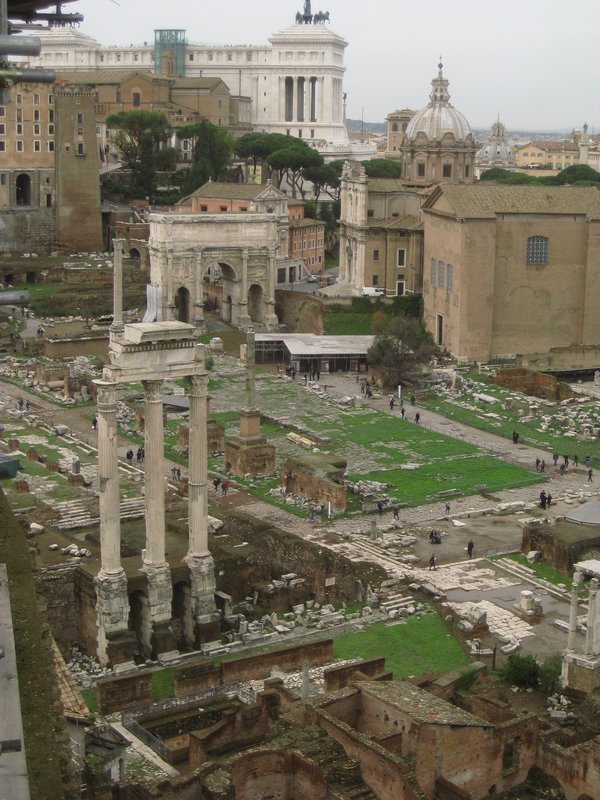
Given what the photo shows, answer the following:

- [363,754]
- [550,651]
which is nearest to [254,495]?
[550,651]

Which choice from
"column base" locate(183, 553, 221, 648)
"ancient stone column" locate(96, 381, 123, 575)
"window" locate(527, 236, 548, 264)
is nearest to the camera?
"ancient stone column" locate(96, 381, 123, 575)

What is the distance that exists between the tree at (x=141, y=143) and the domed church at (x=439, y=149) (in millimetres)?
15809

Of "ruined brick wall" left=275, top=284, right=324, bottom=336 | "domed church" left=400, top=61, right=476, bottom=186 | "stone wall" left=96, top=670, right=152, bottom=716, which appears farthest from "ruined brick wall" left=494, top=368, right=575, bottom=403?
"stone wall" left=96, top=670, right=152, bottom=716

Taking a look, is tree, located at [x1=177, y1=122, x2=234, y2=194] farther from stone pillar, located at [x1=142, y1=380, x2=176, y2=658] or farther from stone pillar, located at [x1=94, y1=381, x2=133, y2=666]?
stone pillar, located at [x1=94, y1=381, x2=133, y2=666]

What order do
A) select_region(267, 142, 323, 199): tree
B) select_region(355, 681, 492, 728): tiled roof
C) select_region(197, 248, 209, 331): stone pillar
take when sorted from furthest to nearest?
select_region(267, 142, 323, 199): tree → select_region(197, 248, 209, 331): stone pillar → select_region(355, 681, 492, 728): tiled roof

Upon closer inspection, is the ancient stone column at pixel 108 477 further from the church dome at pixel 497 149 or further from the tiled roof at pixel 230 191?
the church dome at pixel 497 149

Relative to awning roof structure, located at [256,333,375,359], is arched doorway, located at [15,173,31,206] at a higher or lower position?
higher

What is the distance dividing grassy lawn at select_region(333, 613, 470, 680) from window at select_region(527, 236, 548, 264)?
31.0m

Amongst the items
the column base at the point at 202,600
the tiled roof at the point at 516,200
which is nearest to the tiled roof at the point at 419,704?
the column base at the point at 202,600

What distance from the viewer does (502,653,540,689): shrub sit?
73.6ft

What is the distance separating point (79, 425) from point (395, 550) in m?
16.2

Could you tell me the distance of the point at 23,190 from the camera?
74688 mm

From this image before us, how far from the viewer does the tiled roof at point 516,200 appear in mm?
53812

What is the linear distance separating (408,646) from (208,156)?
192ft
